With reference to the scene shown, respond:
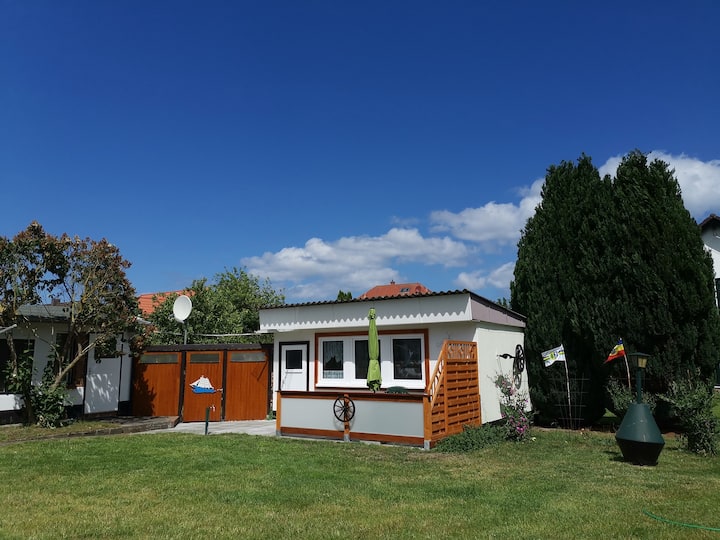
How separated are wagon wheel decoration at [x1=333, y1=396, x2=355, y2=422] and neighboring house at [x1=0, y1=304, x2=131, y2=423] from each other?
22.8ft

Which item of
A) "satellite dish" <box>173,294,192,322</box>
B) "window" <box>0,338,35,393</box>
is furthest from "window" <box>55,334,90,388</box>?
"satellite dish" <box>173,294,192,322</box>

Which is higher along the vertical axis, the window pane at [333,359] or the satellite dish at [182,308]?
the satellite dish at [182,308]

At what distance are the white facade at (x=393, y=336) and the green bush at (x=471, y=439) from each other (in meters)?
1.45

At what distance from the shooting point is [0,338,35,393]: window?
13.0 meters

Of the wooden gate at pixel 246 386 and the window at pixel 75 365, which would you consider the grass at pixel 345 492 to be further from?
the wooden gate at pixel 246 386

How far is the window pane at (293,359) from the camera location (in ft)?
49.0

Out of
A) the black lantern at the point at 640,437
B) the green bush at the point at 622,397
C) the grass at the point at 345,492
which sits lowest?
the grass at the point at 345,492

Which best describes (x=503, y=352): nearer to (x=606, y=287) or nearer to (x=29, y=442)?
(x=606, y=287)

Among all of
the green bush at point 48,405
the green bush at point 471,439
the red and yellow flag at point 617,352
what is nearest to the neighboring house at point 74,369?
the green bush at point 48,405

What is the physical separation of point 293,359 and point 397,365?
3.35 metres

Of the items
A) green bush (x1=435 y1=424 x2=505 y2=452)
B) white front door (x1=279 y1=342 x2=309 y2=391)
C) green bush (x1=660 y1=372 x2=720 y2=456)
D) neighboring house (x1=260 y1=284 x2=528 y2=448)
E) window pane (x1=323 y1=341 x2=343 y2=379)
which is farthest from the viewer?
white front door (x1=279 y1=342 x2=309 y2=391)

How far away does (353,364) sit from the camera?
1386cm

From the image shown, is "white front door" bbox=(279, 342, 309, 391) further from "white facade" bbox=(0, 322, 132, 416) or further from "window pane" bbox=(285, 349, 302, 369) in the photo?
"white facade" bbox=(0, 322, 132, 416)

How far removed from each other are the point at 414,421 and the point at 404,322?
3.01 m
